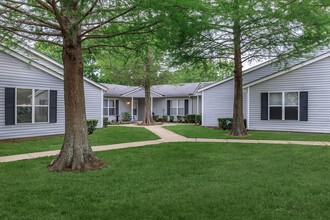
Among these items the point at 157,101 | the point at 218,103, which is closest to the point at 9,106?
the point at 218,103

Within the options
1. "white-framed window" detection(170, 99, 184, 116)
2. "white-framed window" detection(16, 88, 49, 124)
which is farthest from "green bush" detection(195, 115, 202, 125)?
"white-framed window" detection(16, 88, 49, 124)

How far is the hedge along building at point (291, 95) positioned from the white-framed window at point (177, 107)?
9053mm

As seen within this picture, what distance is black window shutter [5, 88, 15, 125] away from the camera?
11617 mm

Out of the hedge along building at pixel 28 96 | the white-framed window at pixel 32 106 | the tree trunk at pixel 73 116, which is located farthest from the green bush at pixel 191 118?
the tree trunk at pixel 73 116

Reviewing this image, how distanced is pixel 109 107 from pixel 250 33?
1698 centimetres

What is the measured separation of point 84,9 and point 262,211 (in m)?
5.02

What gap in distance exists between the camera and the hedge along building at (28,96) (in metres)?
11.7

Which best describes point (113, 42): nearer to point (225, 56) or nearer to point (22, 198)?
point (22, 198)

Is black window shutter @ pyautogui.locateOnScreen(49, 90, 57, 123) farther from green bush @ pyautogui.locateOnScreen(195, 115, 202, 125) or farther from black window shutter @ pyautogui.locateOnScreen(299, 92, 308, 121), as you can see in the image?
black window shutter @ pyautogui.locateOnScreen(299, 92, 308, 121)

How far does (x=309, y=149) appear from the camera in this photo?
974cm

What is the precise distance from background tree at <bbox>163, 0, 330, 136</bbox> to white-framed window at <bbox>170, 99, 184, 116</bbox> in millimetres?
11960

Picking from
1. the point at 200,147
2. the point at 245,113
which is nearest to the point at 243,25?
the point at 200,147

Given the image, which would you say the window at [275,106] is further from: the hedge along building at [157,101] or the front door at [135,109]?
the front door at [135,109]

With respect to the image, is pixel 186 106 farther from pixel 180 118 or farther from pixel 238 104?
pixel 238 104
